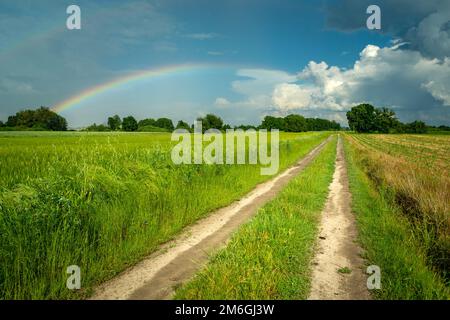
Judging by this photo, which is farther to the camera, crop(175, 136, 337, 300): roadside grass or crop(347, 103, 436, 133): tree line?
crop(347, 103, 436, 133): tree line

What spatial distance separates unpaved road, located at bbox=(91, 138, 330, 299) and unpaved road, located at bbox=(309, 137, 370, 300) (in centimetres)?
210

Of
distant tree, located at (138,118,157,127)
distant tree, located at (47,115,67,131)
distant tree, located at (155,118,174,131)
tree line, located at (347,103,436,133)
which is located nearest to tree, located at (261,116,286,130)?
tree line, located at (347,103,436,133)

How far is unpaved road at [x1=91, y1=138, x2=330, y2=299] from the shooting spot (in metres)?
4.54

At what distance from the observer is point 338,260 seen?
223 inches

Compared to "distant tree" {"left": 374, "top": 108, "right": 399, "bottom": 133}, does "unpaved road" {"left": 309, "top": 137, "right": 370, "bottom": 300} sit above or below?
below

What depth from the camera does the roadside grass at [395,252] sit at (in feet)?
14.5

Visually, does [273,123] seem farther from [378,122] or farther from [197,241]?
[197,241]

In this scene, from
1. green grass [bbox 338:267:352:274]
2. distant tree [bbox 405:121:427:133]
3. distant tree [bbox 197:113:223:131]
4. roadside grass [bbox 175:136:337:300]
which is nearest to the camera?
roadside grass [bbox 175:136:337:300]

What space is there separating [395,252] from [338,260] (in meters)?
1.12

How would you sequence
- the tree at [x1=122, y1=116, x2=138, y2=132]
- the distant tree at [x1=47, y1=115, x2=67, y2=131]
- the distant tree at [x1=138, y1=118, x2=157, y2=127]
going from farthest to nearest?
the distant tree at [x1=138, y1=118, x2=157, y2=127], the tree at [x1=122, y1=116, x2=138, y2=132], the distant tree at [x1=47, y1=115, x2=67, y2=131]

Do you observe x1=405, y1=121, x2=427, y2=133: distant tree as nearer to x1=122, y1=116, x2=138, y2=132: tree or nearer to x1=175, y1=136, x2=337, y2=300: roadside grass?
x1=122, y1=116, x2=138, y2=132: tree

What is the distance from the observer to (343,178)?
50.0 ft

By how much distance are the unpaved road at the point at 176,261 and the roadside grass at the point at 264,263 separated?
348 mm
